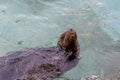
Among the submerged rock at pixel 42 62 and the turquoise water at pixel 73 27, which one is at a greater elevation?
the submerged rock at pixel 42 62

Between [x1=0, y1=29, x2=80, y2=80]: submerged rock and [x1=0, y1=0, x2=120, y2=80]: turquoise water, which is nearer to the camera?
[x1=0, y1=29, x2=80, y2=80]: submerged rock

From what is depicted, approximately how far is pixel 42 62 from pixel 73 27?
2.79 meters

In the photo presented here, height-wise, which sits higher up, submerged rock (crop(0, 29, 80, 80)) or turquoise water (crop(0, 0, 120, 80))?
submerged rock (crop(0, 29, 80, 80))

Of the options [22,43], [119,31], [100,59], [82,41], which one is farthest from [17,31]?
[119,31]

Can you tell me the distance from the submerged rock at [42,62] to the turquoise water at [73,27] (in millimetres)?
570

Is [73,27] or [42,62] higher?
[42,62]

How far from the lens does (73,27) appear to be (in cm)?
695

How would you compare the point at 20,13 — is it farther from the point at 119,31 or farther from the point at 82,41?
the point at 119,31

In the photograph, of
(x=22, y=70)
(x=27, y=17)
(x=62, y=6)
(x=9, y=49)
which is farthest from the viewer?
(x=62, y=6)

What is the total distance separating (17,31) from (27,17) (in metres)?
0.73

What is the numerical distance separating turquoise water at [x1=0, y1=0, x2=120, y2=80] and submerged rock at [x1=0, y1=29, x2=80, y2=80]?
570 mm

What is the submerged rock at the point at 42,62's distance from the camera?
407 cm

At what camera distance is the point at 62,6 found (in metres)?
7.80

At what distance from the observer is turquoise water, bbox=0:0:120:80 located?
5863 mm
